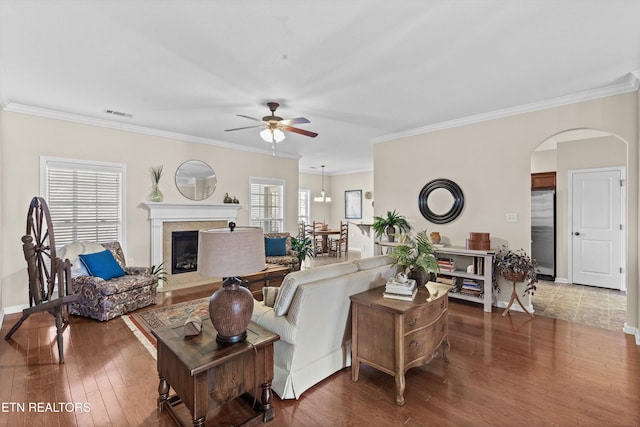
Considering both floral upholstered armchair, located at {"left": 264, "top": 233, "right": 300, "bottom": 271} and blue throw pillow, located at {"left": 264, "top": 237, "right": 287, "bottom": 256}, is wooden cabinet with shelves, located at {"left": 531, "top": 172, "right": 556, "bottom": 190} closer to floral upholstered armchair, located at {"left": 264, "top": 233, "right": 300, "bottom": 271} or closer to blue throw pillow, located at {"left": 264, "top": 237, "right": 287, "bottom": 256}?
floral upholstered armchair, located at {"left": 264, "top": 233, "right": 300, "bottom": 271}

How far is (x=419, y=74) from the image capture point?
3088mm

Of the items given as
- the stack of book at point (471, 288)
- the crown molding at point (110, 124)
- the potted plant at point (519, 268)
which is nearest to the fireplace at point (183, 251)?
the crown molding at point (110, 124)

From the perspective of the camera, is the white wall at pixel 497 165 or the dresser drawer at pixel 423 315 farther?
the white wall at pixel 497 165

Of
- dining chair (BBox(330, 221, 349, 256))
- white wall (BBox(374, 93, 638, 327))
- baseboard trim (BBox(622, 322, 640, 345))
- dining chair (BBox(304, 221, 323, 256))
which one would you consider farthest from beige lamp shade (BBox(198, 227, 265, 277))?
dining chair (BBox(330, 221, 349, 256))

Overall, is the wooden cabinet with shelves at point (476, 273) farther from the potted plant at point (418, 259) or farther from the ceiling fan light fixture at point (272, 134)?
the ceiling fan light fixture at point (272, 134)

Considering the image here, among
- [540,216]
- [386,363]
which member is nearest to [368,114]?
[386,363]

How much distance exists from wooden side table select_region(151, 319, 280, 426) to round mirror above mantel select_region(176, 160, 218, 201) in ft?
13.1

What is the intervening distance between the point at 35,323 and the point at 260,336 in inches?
138

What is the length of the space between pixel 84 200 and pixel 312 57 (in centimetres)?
406

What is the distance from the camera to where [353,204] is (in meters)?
10.5

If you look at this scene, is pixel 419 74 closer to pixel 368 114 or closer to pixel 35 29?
pixel 368 114

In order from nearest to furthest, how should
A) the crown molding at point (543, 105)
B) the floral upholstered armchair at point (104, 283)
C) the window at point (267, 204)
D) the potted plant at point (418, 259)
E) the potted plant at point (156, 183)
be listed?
the potted plant at point (418, 259) → the crown molding at point (543, 105) → the floral upholstered armchair at point (104, 283) → the potted plant at point (156, 183) → the window at point (267, 204)

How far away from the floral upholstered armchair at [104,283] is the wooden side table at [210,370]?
2.21 m

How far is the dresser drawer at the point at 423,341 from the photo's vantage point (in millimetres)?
2152
